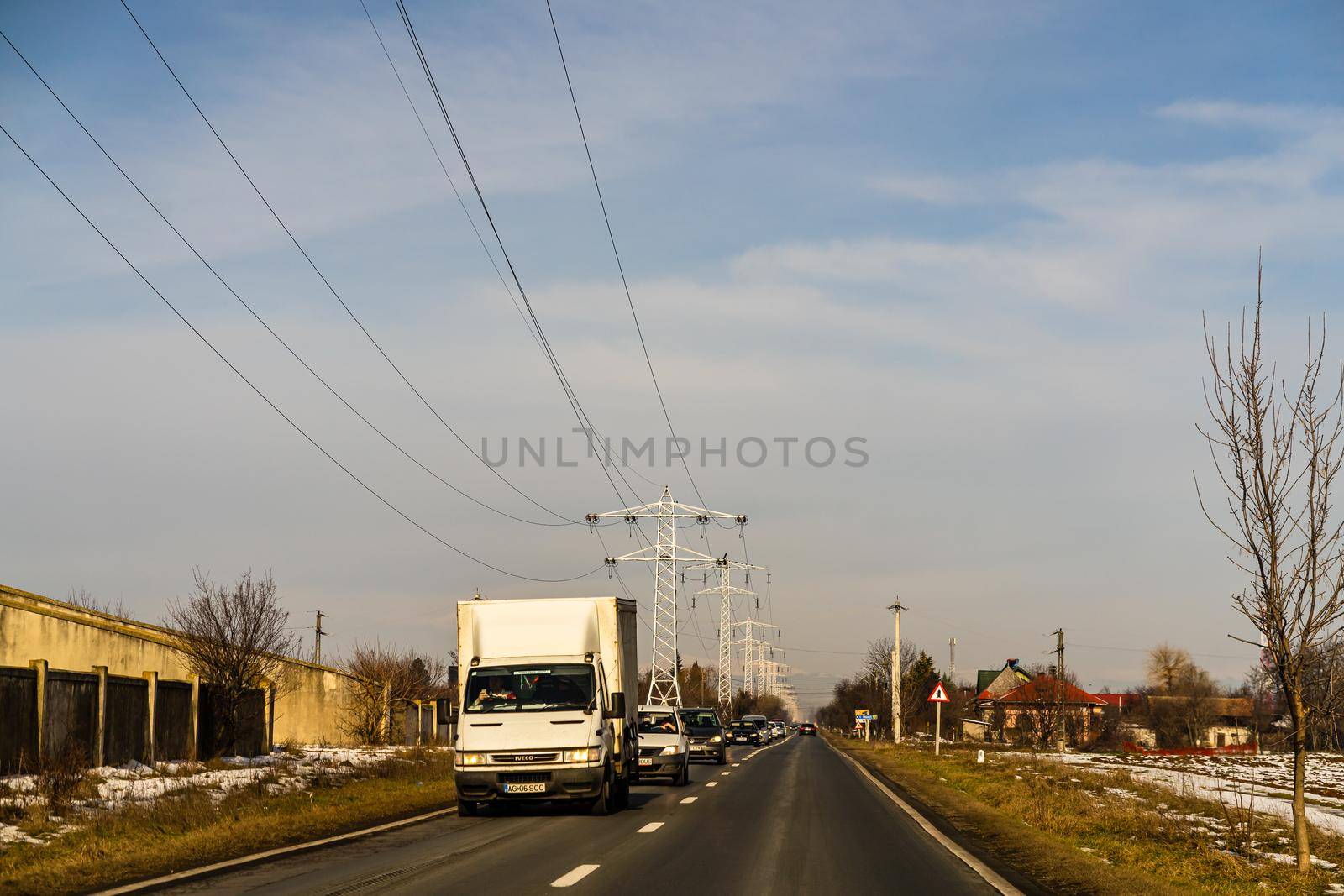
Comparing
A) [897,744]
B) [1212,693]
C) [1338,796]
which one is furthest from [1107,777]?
[1212,693]

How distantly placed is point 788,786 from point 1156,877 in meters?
15.9

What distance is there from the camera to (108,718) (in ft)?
80.0

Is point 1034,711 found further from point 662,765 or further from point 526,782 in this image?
point 526,782

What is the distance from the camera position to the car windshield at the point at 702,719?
44.3 meters

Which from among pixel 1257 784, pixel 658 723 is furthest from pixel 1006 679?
pixel 658 723

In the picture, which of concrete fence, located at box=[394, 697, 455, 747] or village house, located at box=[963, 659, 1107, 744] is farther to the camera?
village house, located at box=[963, 659, 1107, 744]

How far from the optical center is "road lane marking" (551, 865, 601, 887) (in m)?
11.3

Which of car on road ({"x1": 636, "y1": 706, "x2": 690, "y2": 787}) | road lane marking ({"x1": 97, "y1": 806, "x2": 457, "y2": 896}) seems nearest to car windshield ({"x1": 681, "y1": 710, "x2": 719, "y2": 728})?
car on road ({"x1": 636, "y1": 706, "x2": 690, "y2": 787})

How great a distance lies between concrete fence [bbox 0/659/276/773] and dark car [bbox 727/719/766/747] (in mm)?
43879

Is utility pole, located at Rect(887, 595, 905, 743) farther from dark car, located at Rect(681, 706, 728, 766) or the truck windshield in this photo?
the truck windshield

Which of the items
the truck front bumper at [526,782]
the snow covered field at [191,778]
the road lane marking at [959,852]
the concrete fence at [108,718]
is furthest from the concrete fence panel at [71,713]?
the road lane marking at [959,852]

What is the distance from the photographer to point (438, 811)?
20688mm

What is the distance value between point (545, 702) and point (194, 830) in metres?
5.46

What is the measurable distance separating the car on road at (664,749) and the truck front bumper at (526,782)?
8.87m
